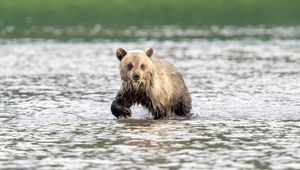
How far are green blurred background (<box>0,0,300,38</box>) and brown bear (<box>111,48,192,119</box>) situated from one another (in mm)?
28101

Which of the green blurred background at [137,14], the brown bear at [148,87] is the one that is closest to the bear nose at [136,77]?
the brown bear at [148,87]

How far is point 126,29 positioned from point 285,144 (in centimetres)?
3569

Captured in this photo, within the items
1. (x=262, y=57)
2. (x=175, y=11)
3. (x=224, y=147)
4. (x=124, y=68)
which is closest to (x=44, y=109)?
(x=124, y=68)

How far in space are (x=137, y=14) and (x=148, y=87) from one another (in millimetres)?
42755

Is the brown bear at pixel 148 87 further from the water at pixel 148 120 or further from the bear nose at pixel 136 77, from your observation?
the water at pixel 148 120

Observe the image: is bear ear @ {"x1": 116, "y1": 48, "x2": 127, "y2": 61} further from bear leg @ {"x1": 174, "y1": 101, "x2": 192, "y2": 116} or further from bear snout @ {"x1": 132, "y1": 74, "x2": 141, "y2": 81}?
bear leg @ {"x1": 174, "y1": 101, "x2": 192, "y2": 116}

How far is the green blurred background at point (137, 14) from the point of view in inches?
2076

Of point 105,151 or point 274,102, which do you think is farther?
point 274,102

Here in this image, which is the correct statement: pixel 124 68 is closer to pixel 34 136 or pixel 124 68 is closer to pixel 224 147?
pixel 34 136

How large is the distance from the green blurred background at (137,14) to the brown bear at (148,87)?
28.1 m

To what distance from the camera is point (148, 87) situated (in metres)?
17.6

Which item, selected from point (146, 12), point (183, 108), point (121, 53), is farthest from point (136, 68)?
point (146, 12)

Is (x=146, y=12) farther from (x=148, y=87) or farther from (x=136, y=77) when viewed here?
(x=136, y=77)

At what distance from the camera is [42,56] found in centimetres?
3534
